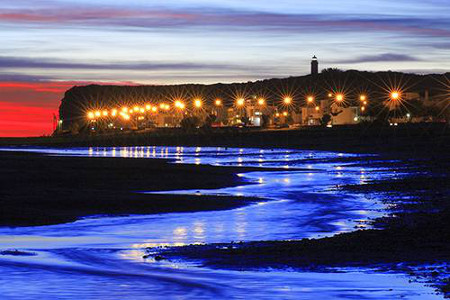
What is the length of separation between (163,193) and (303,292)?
81.2 ft

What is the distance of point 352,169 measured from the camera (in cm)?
5641

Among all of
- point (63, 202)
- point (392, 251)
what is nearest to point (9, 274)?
point (392, 251)

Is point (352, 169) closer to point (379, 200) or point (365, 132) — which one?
point (379, 200)

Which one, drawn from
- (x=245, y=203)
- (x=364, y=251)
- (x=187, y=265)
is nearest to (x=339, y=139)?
(x=245, y=203)

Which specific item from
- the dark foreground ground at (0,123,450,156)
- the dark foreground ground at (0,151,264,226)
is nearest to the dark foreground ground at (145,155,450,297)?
the dark foreground ground at (0,151,264,226)

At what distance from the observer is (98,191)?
40.4m

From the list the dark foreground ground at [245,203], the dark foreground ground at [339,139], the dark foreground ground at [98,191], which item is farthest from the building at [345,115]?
the dark foreground ground at [98,191]

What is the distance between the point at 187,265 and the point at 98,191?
2242 centimetres

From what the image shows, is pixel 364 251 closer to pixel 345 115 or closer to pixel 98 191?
pixel 98 191

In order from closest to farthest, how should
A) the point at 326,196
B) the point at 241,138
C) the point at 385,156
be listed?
the point at 326,196 → the point at 385,156 → the point at 241,138

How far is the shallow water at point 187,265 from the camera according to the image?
1543cm

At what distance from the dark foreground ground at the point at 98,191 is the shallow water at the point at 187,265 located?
1.87 metres

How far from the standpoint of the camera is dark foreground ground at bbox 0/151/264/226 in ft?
102

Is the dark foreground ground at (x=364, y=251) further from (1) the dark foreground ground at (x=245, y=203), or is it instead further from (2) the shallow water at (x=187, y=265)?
(2) the shallow water at (x=187, y=265)
